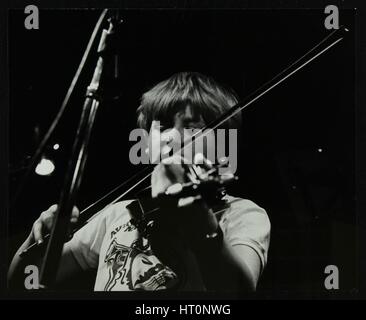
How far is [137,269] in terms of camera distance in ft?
6.18

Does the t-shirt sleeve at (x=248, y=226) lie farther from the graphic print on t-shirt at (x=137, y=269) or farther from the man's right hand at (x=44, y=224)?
the man's right hand at (x=44, y=224)

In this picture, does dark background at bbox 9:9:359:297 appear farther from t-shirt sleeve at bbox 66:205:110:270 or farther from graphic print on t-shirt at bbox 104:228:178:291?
graphic print on t-shirt at bbox 104:228:178:291

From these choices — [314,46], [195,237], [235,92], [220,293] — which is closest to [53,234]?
[195,237]

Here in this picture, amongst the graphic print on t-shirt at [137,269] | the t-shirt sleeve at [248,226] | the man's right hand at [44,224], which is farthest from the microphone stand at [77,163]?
the t-shirt sleeve at [248,226]

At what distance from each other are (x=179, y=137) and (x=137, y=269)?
0.49 metres

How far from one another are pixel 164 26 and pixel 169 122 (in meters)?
0.36

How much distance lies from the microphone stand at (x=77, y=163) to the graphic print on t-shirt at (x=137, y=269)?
19cm

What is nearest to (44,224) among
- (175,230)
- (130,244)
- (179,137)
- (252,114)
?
(130,244)

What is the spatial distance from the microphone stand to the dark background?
30 millimetres

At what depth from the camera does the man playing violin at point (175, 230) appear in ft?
6.13

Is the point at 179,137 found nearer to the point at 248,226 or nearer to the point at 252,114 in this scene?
the point at 252,114

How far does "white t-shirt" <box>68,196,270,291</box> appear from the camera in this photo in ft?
6.17

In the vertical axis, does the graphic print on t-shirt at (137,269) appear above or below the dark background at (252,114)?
below

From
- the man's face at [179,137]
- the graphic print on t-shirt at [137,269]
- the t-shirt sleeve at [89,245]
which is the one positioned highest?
the man's face at [179,137]
